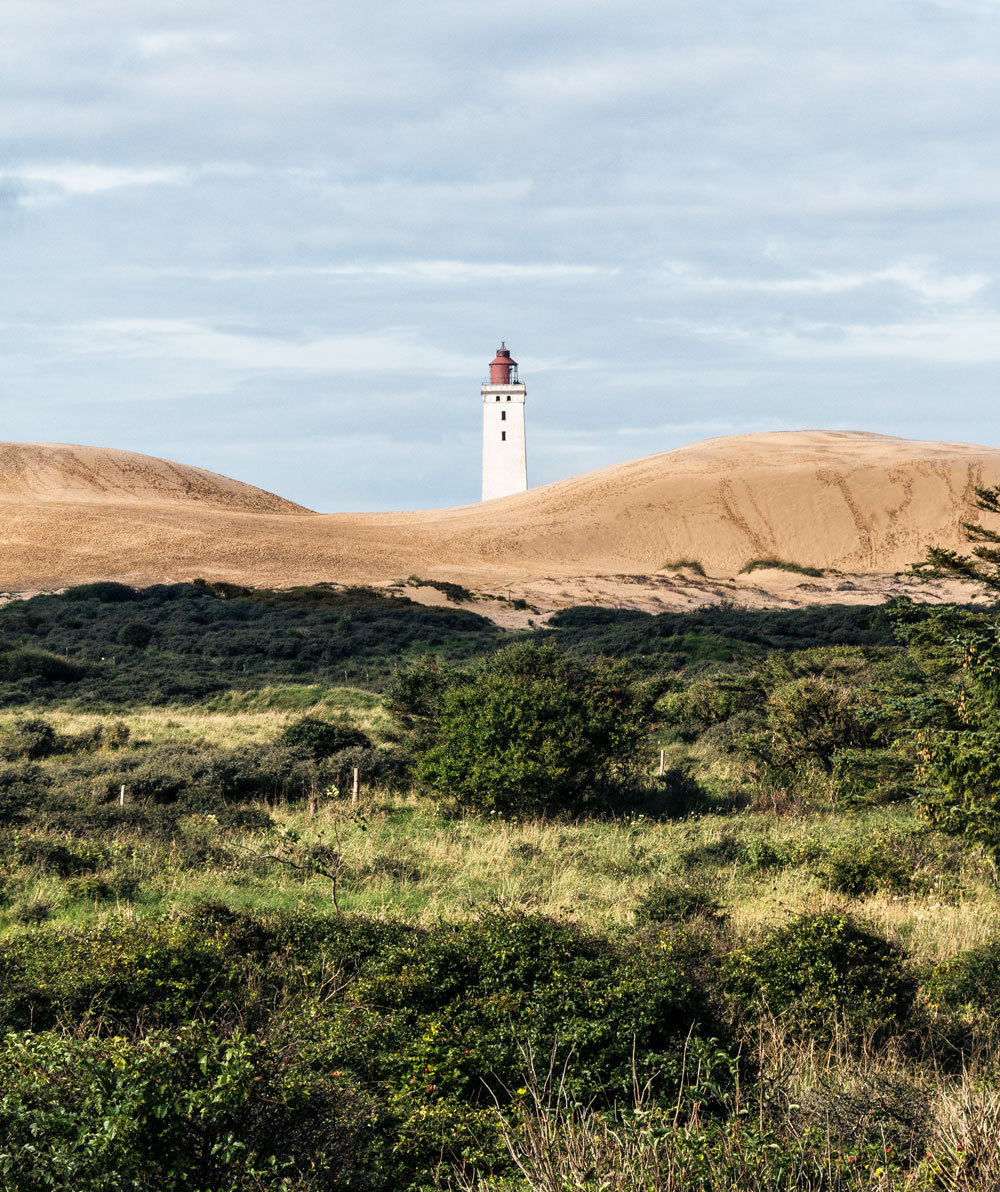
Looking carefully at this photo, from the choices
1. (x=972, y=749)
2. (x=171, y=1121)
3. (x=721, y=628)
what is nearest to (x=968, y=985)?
(x=972, y=749)

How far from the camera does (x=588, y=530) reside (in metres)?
80.2

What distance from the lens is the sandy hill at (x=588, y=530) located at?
67.6 m

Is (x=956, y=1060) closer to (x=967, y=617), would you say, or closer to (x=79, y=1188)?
(x=79, y=1188)

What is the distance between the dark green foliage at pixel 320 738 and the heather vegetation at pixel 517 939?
114 mm

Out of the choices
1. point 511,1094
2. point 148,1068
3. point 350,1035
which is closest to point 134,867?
point 350,1035

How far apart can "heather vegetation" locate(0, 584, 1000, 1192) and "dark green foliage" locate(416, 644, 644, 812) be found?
0.23 ft

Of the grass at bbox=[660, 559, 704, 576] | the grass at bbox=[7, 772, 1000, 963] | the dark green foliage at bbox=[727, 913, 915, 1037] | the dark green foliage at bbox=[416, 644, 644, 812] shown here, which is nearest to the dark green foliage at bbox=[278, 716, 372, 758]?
the dark green foliage at bbox=[416, 644, 644, 812]

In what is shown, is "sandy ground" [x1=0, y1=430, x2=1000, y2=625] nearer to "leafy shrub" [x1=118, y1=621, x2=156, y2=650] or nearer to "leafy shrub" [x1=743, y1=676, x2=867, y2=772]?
"leafy shrub" [x1=118, y1=621, x2=156, y2=650]

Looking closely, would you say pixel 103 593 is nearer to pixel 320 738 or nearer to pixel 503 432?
pixel 320 738

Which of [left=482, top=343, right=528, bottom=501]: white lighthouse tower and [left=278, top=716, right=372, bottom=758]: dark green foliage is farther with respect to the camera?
[left=482, top=343, right=528, bottom=501]: white lighthouse tower

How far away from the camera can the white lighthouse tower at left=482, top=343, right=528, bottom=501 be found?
10225 cm

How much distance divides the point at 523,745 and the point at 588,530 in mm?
63618

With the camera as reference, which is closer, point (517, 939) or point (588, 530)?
point (517, 939)

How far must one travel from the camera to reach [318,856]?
12.8 meters
